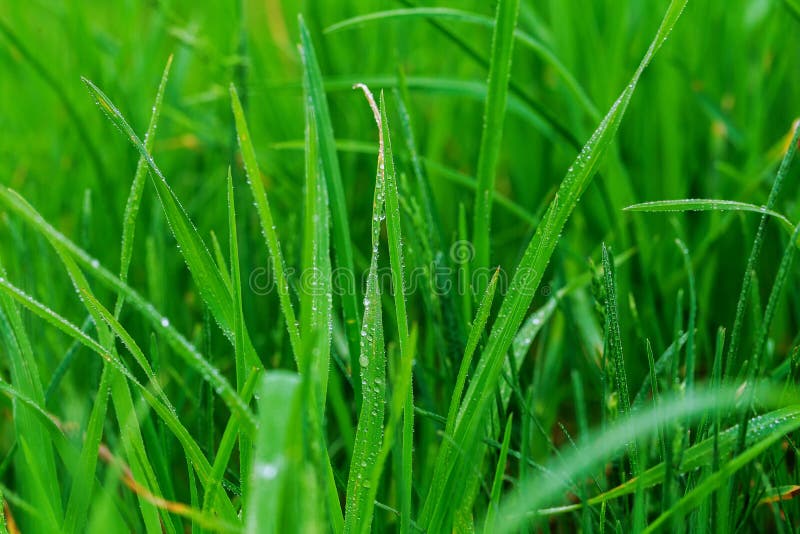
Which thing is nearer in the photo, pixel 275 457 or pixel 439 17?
pixel 275 457

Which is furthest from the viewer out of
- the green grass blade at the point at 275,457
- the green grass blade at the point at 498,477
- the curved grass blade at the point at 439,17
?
the curved grass blade at the point at 439,17

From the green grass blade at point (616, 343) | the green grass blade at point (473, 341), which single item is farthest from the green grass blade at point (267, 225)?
the green grass blade at point (616, 343)

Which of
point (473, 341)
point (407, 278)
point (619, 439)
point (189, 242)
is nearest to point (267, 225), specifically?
point (189, 242)

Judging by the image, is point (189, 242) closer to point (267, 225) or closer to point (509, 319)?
point (267, 225)

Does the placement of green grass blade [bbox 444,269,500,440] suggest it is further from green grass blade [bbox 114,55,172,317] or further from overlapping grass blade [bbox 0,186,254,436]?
green grass blade [bbox 114,55,172,317]

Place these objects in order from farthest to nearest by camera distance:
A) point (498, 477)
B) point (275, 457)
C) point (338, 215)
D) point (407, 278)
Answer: point (407, 278) < point (338, 215) < point (498, 477) < point (275, 457)

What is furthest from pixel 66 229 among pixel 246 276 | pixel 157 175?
pixel 157 175

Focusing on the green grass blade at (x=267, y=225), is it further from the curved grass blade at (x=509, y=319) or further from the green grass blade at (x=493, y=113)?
the green grass blade at (x=493, y=113)

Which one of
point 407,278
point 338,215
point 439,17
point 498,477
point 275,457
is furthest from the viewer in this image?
point 407,278
